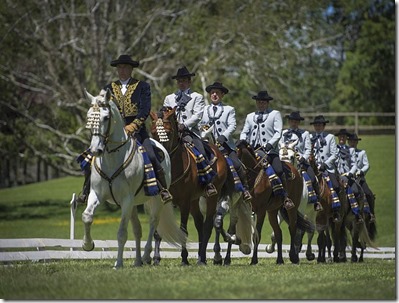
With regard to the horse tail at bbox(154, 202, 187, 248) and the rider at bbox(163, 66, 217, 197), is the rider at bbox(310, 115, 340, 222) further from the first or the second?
the horse tail at bbox(154, 202, 187, 248)

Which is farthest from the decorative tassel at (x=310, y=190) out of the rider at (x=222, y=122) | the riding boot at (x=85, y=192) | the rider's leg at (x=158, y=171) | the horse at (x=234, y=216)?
the riding boot at (x=85, y=192)

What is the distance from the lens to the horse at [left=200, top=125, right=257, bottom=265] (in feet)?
60.4

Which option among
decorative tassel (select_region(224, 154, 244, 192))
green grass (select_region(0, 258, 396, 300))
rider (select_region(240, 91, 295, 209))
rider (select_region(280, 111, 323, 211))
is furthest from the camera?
rider (select_region(280, 111, 323, 211))

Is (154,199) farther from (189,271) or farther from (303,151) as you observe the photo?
(303,151)

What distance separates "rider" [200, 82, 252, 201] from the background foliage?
70.9ft

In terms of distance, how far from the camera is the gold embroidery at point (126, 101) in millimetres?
15500

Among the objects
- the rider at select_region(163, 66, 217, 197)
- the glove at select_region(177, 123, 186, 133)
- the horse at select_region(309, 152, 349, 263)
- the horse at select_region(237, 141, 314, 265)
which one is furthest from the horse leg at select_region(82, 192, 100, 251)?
the horse at select_region(309, 152, 349, 263)

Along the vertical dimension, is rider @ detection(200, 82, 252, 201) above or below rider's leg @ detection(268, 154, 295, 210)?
above

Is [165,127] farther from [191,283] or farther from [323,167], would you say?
[323,167]

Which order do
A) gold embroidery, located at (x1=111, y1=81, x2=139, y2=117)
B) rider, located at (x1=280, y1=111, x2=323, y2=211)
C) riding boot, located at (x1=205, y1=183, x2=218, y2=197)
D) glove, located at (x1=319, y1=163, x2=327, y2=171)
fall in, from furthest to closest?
glove, located at (x1=319, y1=163, x2=327, y2=171) → rider, located at (x1=280, y1=111, x2=323, y2=211) → riding boot, located at (x1=205, y1=183, x2=218, y2=197) → gold embroidery, located at (x1=111, y1=81, x2=139, y2=117)

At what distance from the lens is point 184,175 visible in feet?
55.3

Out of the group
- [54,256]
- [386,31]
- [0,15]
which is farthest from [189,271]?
[386,31]

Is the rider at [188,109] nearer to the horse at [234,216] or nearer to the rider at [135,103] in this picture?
the horse at [234,216]

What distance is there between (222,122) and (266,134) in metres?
1.19
